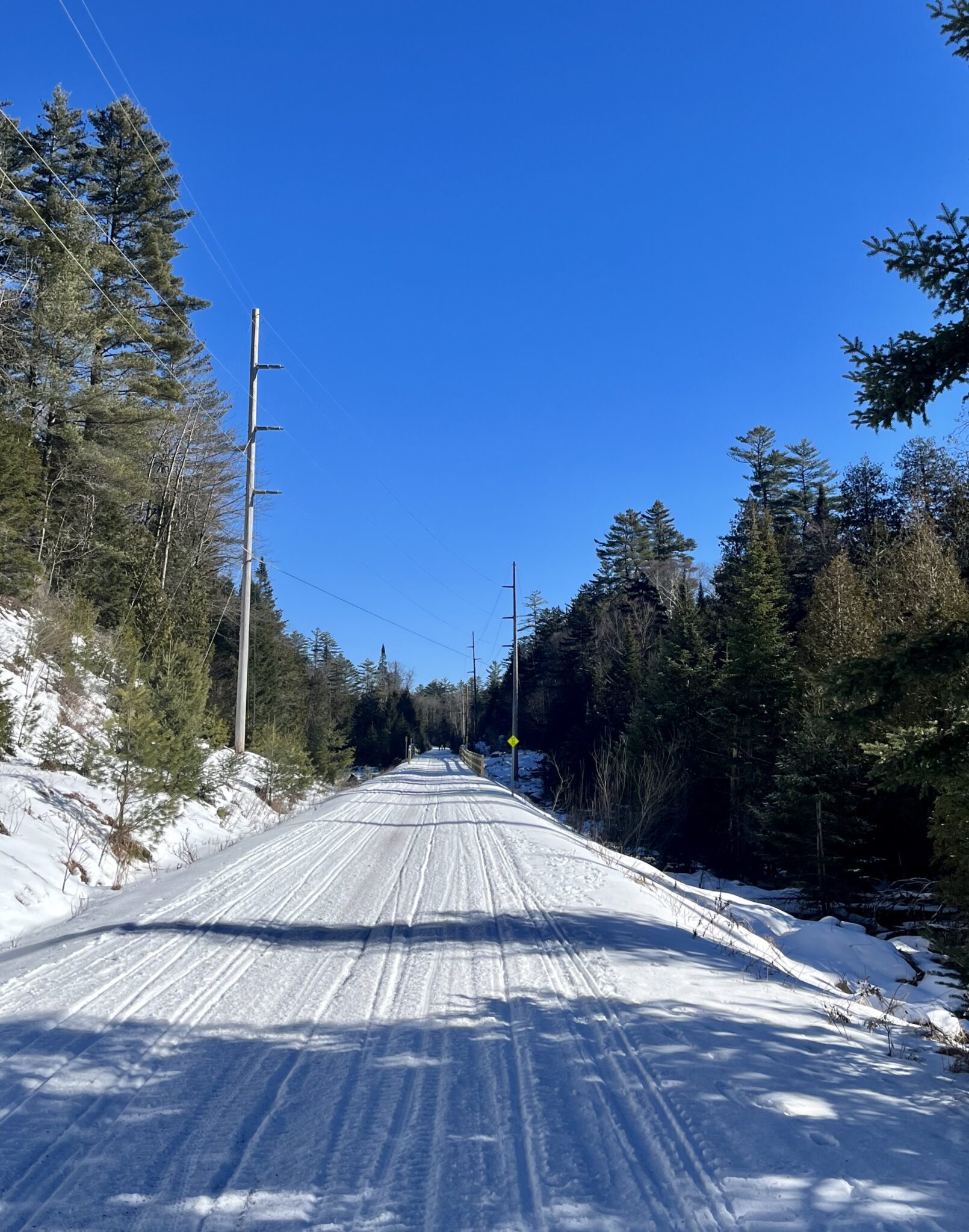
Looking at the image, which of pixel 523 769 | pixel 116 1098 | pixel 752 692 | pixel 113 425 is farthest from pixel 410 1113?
pixel 523 769

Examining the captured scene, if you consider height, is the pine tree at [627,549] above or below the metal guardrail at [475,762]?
above

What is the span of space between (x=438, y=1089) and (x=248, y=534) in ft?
66.5

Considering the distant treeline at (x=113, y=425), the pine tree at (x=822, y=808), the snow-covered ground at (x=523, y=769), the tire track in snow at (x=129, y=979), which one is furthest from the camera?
the snow-covered ground at (x=523, y=769)

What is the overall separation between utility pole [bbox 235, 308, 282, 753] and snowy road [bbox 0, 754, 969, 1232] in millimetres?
14223

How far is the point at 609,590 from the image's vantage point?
6406 centimetres

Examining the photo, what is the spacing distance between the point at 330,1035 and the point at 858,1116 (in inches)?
114

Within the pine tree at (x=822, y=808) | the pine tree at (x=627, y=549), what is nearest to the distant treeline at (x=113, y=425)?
the pine tree at (x=822, y=808)

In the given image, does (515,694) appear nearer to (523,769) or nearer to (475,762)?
(475,762)

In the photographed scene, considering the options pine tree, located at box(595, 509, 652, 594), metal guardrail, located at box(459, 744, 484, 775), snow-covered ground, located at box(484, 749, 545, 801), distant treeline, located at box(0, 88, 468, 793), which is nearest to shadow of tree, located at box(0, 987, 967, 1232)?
distant treeline, located at box(0, 88, 468, 793)

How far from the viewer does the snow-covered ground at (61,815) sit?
758 centimetres

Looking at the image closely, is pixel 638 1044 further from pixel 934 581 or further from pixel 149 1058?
pixel 934 581

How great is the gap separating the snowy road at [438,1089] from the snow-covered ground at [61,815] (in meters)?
0.96

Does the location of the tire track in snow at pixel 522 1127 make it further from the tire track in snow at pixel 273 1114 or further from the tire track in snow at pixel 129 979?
the tire track in snow at pixel 129 979

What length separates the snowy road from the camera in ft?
9.29
